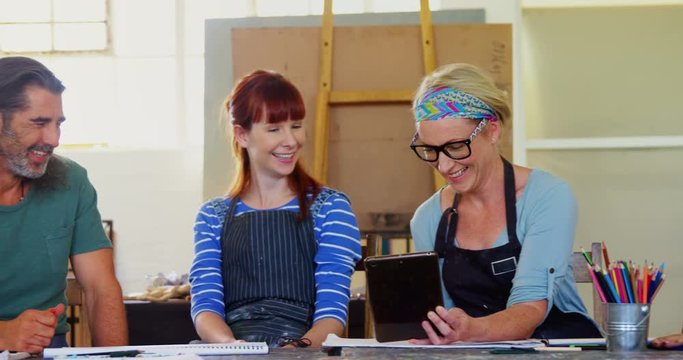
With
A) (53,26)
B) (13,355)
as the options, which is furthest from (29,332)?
(53,26)

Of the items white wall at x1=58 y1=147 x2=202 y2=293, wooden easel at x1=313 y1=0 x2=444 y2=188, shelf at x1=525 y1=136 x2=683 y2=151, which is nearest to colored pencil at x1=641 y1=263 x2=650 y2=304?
wooden easel at x1=313 y1=0 x2=444 y2=188

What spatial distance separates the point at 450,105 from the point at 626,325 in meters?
0.74

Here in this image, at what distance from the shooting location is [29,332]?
2125 mm

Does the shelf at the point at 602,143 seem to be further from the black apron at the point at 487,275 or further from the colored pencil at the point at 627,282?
the colored pencil at the point at 627,282

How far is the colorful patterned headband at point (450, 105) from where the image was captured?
2.41 metres

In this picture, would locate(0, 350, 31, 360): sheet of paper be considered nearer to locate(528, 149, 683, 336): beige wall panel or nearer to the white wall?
locate(528, 149, 683, 336): beige wall panel

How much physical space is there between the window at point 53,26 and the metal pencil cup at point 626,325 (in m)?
5.50

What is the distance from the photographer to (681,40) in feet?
16.6

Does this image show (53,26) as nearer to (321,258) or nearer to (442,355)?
(321,258)

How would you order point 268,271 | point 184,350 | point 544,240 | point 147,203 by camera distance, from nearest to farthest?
point 184,350, point 544,240, point 268,271, point 147,203

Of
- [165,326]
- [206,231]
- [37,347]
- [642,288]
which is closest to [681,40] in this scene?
[165,326]

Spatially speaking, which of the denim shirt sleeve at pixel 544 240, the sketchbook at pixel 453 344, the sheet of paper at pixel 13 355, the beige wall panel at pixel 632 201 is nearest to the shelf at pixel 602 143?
the beige wall panel at pixel 632 201

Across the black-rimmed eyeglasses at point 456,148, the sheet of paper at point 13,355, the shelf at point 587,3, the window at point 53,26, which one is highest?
the window at point 53,26

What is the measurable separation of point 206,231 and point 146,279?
418 centimetres
